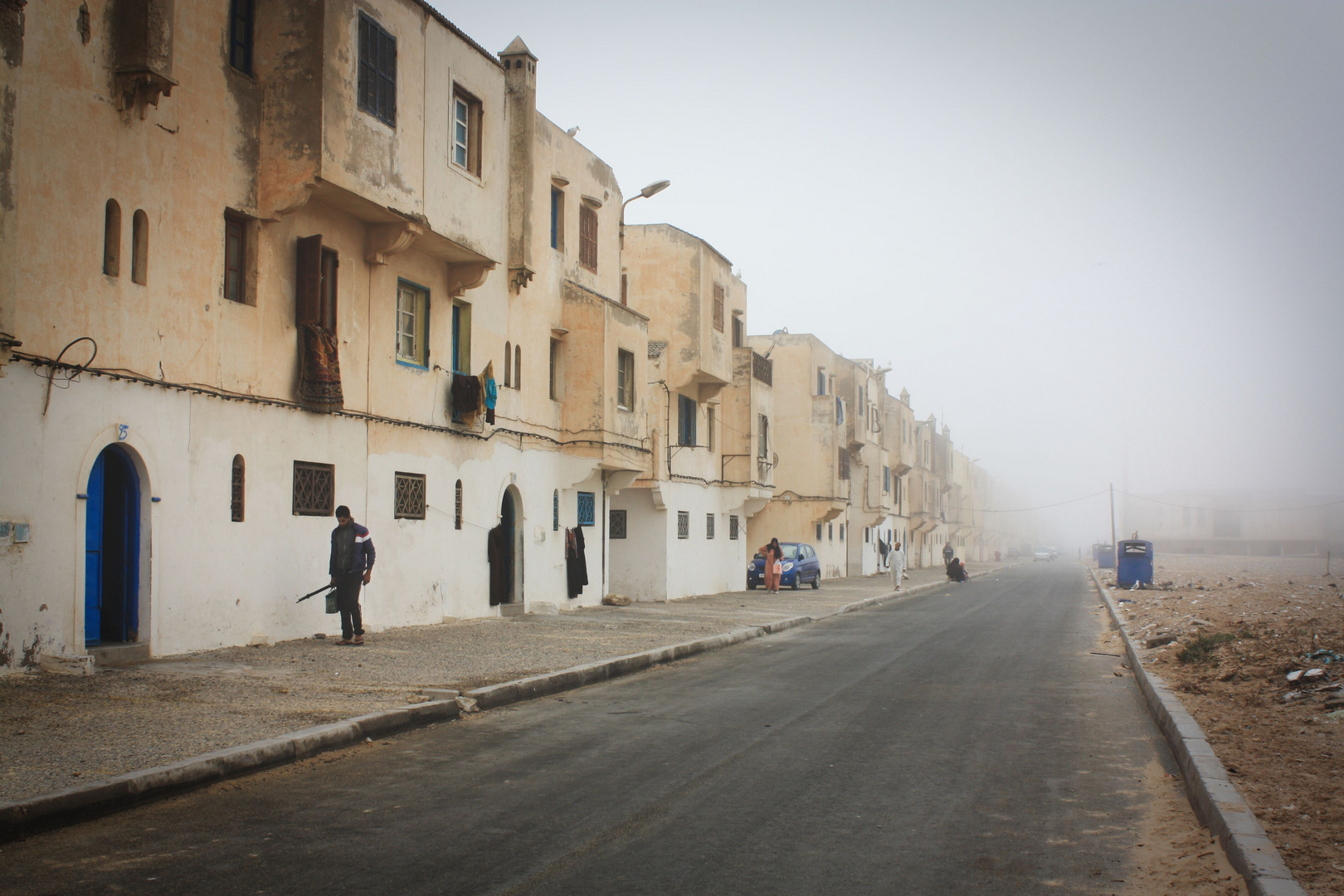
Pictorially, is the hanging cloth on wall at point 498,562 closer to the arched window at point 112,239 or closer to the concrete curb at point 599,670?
the concrete curb at point 599,670

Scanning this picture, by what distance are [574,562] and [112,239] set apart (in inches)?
527

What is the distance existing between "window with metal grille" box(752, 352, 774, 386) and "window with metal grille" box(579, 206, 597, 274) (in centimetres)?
1150

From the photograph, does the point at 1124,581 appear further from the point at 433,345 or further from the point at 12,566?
the point at 12,566

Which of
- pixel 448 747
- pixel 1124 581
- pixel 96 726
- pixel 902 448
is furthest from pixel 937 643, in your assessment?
pixel 902 448

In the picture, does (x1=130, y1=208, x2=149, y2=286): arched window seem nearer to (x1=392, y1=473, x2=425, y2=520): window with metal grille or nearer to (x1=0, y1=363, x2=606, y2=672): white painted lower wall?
(x1=0, y1=363, x2=606, y2=672): white painted lower wall

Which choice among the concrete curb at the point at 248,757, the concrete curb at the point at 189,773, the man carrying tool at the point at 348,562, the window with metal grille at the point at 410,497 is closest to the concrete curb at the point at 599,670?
the concrete curb at the point at 248,757

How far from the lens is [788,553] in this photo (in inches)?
1553

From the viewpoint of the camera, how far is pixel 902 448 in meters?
70.8

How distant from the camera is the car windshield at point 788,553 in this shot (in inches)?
1527

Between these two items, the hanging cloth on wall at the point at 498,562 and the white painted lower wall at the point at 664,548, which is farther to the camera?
the white painted lower wall at the point at 664,548

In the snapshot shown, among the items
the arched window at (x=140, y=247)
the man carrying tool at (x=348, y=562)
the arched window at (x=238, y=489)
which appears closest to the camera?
the arched window at (x=140, y=247)

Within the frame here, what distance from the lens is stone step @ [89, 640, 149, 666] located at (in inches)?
454

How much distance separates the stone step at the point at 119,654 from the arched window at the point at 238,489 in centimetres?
219

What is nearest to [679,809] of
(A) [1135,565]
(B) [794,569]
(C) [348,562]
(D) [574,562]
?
(C) [348,562]
